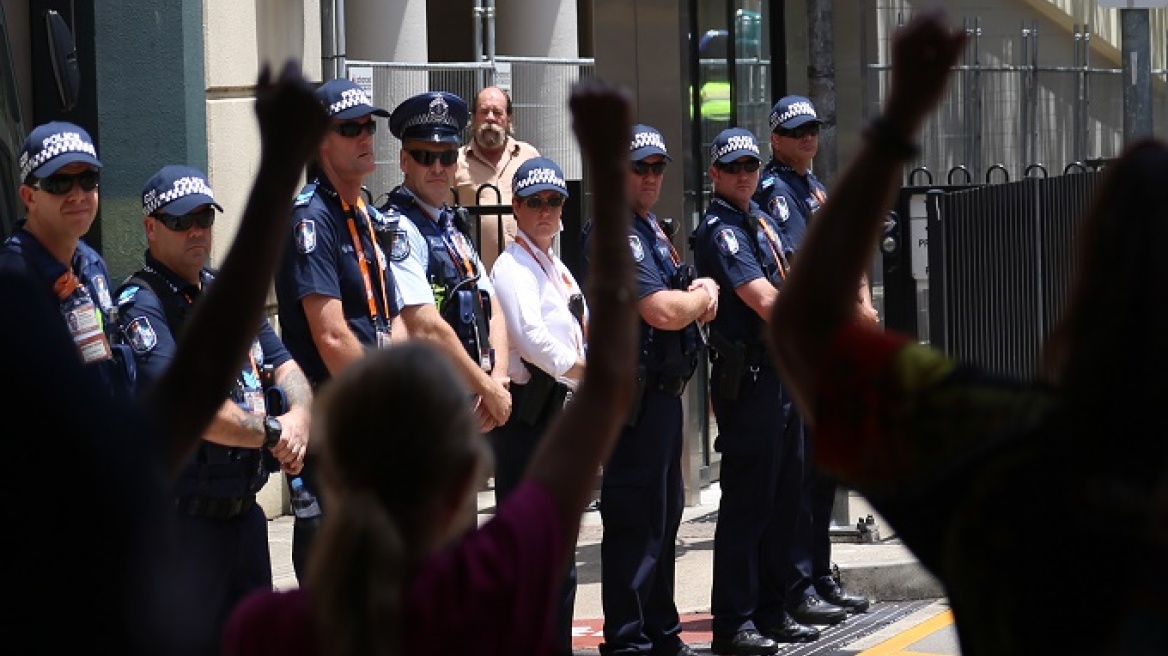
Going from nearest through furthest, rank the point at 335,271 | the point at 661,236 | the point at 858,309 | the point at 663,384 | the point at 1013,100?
the point at 335,271 → the point at 663,384 → the point at 661,236 → the point at 858,309 → the point at 1013,100

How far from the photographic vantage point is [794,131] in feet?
30.2

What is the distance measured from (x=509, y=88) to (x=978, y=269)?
342 centimetres

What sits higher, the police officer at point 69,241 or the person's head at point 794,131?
the person's head at point 794,131

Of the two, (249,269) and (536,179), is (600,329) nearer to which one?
(249,269)

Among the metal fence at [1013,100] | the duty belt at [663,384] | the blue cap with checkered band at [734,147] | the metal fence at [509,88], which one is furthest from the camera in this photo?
the metal fence at [1013,100]

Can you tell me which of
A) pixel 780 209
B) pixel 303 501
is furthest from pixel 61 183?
pixel 780 209

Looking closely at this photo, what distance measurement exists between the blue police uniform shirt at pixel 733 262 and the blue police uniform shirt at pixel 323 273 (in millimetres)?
1689

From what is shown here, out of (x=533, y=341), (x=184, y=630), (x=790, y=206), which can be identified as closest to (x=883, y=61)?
(x=790, y=206)

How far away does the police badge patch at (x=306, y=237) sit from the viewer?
6664 mm

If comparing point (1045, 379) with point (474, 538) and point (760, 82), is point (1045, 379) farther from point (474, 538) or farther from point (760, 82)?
point (760, 82)

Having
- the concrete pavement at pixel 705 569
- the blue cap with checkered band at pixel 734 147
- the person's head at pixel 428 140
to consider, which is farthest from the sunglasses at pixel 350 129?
the concrete pavement at pixel 705 569

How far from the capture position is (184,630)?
1.68m

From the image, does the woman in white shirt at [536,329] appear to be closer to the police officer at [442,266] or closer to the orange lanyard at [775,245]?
the police officer at [442,266]

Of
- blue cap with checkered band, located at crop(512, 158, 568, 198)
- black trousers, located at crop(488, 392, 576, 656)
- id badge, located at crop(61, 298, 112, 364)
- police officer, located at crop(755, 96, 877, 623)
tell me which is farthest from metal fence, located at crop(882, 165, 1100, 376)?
id badge, located at crop(61, 298, 112, 364)
